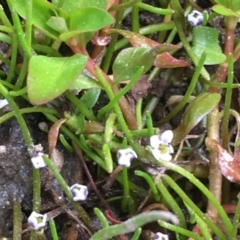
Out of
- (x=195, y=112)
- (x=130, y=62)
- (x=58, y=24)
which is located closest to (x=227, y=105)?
(x=195, y=112)

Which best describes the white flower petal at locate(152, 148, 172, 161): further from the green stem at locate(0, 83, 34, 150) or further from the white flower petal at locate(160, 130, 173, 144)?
the green stem at locate(0, 83, 34, 150)

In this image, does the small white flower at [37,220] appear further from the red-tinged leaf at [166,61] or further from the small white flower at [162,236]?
the red-tinged leaf at [166,61]

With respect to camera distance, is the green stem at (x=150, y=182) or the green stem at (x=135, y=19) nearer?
the green stem at (x=150, y=182)

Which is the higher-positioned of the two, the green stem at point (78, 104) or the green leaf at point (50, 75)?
the green leaf at point (50, 75)

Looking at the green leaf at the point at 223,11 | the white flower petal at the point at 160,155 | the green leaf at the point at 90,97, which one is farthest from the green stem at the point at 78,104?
the green leaf at the point at 223,11

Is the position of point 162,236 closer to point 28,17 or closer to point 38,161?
point 38,161

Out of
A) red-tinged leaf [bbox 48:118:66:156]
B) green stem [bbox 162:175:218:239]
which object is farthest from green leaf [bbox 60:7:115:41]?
green stem [bbox 162:175:218:239]

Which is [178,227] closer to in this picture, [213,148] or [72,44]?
[213,148]

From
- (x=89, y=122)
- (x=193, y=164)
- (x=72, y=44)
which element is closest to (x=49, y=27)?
(x=72, y=44)
